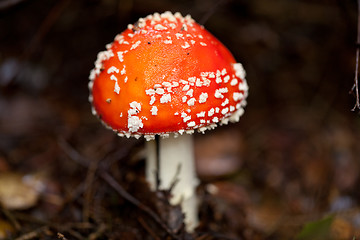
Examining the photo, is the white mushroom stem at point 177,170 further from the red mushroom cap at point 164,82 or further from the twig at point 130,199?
the red mushroom cap at point 164,82

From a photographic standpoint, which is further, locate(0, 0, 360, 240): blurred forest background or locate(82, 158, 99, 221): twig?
locate(0, 0, 360, 240): blurred forest background

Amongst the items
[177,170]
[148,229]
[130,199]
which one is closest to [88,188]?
[130,199]

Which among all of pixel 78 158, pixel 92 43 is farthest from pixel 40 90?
pixel 78 158

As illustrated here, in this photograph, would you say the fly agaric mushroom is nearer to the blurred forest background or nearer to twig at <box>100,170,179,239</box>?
the blurred forest background

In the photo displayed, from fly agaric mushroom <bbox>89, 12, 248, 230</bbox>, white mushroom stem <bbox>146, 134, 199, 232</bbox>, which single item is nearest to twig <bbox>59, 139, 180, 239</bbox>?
white mushroom stem <bbox>146, 134, 199, 232</bbox>

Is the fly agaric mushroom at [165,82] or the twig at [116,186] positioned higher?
the fly agaric mushroom at [165,82]

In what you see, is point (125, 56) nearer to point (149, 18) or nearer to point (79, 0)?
point (149, 18)

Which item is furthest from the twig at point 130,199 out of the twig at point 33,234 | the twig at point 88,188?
the twig at point 33,234
